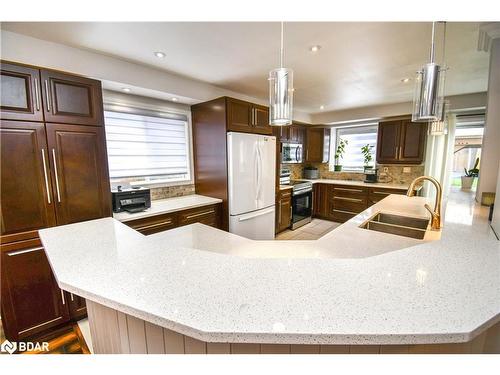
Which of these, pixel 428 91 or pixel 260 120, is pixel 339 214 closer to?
pixel 260 120

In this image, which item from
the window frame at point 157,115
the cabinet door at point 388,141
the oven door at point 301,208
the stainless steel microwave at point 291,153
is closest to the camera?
the window frame at point 157,115

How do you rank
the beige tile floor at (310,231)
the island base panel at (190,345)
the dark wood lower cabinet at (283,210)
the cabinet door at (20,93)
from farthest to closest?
the beige tile floor at (310,231) → the dark wood lower cabinet at (283,210) → the cabinet door at (20,93) → the island base panel at (190,345)

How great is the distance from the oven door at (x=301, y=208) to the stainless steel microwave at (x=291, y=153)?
715mm

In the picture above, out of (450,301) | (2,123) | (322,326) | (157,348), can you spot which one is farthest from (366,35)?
(2,123)

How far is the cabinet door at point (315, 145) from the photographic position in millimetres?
4805

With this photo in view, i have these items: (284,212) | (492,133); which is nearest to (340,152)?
(284,212)

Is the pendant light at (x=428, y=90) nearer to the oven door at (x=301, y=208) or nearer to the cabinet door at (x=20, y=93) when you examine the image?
the cabinet door at (x=20, y=93)

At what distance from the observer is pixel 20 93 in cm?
157

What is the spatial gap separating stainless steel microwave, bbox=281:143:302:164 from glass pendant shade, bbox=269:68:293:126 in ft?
10.00

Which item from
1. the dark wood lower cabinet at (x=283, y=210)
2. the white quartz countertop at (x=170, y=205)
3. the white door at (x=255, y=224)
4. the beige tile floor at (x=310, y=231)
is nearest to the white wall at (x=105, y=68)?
the white quartz countertop at (x=170, y=205)

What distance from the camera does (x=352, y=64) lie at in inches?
87.7

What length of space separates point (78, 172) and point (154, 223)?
808 millimetres
